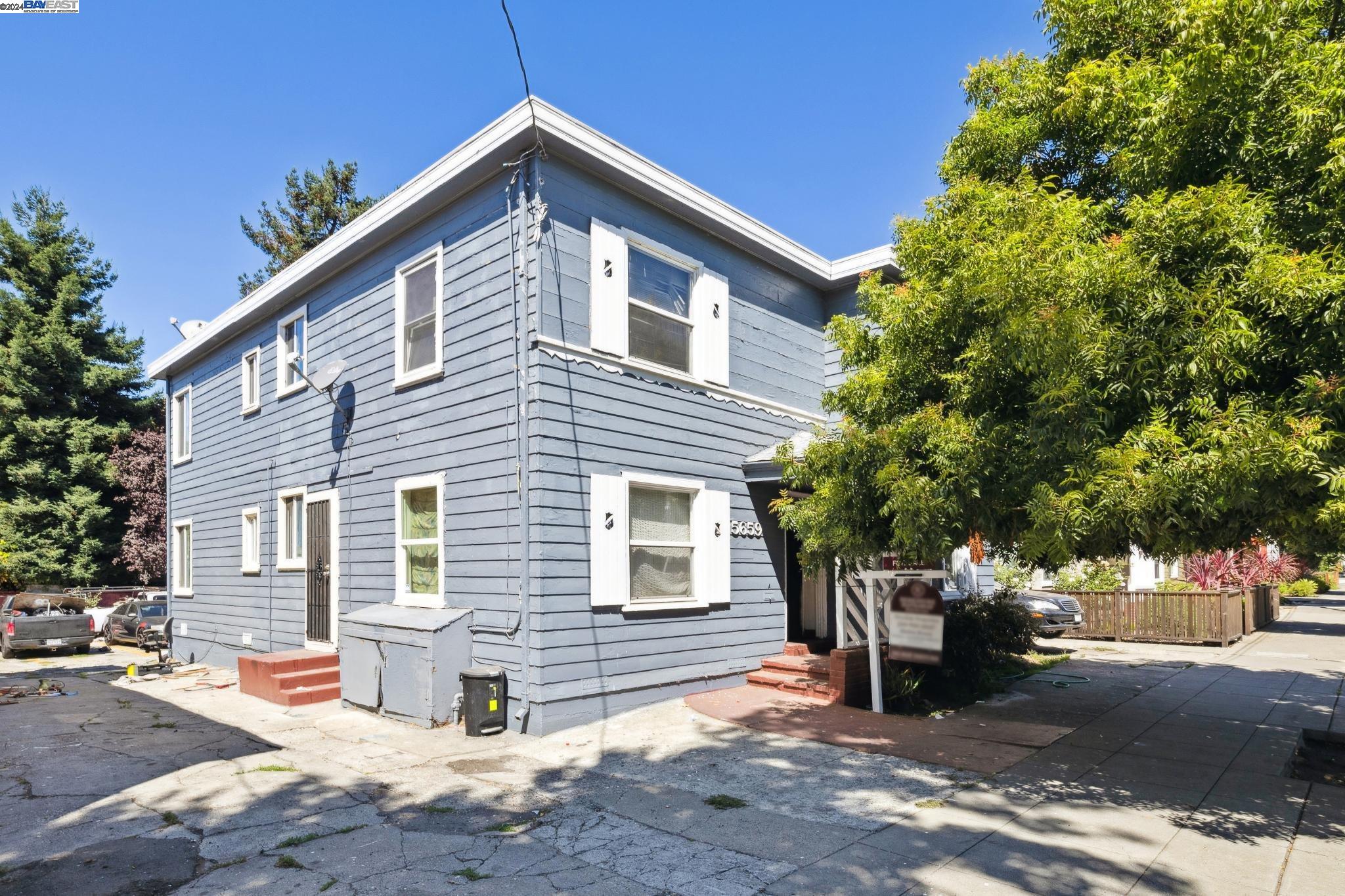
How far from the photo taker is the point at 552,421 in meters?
8.78

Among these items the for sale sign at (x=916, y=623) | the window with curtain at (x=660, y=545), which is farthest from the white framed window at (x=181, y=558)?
the for sale sign at (x=916, y=623)

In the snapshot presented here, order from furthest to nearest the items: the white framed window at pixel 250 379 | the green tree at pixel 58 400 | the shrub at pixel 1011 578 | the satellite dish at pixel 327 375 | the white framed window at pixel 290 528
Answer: the green tree at pixel 58 400 → the shrub at pixel 1011 578 → the white framed window at pixel 250 379 → the white framed window at pixel 290 528 → the satellite dish at pixel 327 375

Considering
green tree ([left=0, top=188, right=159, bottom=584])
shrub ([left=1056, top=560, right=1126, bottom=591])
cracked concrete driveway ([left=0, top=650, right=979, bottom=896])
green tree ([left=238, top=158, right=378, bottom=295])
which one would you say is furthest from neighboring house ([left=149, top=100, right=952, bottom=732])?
green tree ([left=238, top=158, right=378, bottom=295])

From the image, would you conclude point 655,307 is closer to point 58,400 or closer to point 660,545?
point 660,545

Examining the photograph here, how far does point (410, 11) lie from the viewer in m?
7.66

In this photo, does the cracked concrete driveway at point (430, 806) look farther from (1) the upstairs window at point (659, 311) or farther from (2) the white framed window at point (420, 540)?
(1) the upstairs window at point (659, 311)

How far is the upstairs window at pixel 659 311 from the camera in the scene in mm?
10164

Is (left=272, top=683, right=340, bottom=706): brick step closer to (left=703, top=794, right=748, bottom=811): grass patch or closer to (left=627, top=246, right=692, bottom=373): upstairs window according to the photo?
(left=627, top=246, right=692, bottom=373): upstairs window

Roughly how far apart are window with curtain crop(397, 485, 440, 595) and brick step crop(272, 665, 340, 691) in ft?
6.57

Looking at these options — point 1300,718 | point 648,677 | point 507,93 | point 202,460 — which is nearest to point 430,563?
point 648,677

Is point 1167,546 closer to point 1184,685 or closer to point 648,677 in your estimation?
point 648,677

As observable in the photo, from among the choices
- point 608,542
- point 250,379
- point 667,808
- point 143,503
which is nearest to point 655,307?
point 608,542

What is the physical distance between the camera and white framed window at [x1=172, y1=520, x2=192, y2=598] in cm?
1698

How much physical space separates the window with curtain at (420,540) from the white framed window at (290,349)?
4070 millimetres
